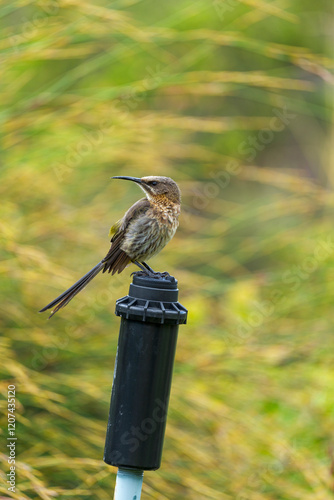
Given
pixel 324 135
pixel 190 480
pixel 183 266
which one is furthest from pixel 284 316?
pixel 324 135

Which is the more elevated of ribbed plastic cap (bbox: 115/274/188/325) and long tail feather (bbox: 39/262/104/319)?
long tail feather (bbox: 39/262/104/319)

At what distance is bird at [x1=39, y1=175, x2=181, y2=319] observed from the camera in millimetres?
2895

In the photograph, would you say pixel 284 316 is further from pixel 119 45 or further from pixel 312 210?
pixel 119 45

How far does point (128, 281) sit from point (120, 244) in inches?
57.0

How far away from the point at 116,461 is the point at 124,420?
11 cm

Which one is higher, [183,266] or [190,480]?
[183,266]

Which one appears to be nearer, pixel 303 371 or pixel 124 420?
pixel 124 420

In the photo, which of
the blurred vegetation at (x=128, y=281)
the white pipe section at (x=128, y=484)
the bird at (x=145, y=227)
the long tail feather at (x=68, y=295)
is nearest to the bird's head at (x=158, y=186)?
the bird at (x=145, y=227)

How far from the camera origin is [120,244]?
2.91 meters

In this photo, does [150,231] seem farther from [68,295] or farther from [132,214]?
[68,295]

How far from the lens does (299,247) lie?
4.95 m

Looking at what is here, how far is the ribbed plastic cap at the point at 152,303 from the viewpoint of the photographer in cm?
201

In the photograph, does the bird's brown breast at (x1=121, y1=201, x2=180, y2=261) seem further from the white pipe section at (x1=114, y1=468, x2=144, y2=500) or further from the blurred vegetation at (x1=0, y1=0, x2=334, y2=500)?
the white pipe section at (x1=114, y1=468, x2=144, y2=500)

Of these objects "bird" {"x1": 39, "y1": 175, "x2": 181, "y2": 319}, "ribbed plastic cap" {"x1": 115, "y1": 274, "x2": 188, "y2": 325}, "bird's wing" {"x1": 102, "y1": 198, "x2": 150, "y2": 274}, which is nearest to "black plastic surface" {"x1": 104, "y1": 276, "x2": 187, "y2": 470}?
"ribbed plastic cap" {"x1": 115, "y1": 274, "x2": 188, "y2": 325}
